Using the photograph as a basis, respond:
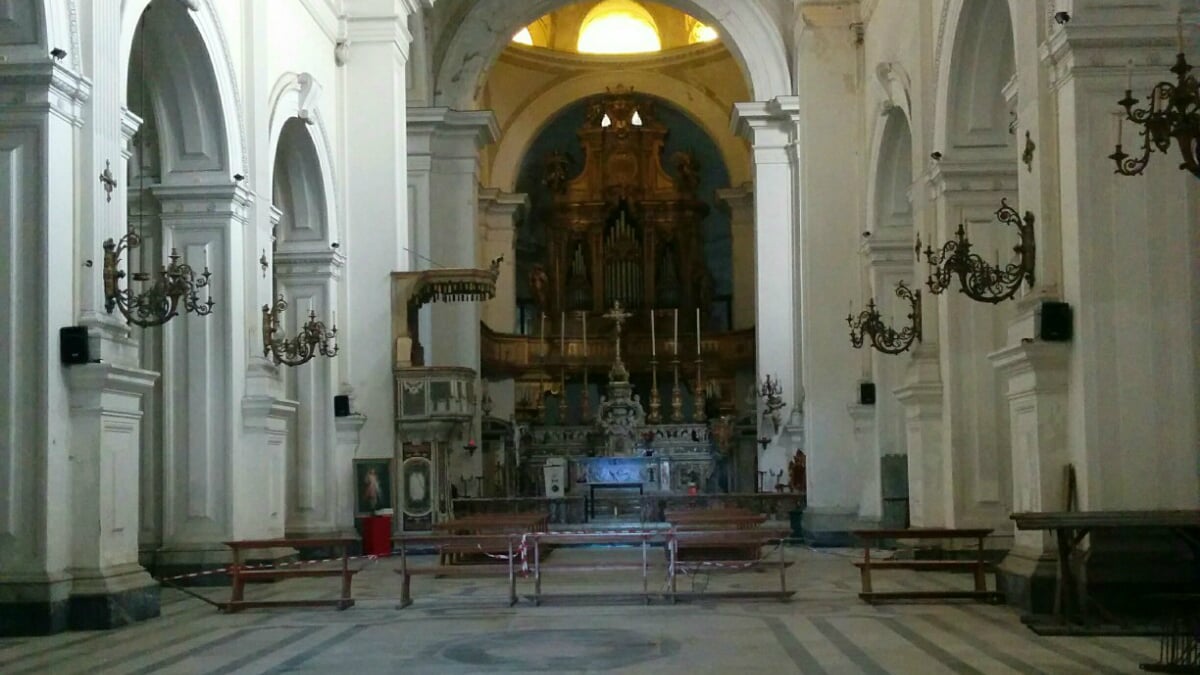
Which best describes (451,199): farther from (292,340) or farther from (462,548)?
(462,548)

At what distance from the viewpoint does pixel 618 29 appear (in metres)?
39.9

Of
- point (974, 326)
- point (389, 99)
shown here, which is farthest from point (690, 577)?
point (389, 99)

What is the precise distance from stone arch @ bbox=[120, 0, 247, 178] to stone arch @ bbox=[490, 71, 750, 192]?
21.2 m

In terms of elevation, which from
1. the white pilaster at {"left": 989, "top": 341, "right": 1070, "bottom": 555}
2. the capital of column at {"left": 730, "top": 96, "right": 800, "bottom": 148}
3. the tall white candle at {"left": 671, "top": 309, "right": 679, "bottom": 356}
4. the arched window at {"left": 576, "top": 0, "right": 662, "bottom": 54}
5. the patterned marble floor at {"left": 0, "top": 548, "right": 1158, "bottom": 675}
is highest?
the arched window at {"left": 576, "top": 0, "right": 662, "bottom": 54}

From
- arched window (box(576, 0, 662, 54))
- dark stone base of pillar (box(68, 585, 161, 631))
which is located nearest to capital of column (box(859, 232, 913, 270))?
dark stone base of pillar (box(68, 585, 161, 631))

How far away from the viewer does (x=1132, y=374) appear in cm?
1102

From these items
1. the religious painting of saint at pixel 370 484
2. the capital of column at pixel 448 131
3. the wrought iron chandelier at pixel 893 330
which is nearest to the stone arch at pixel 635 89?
the capital of column at pixel 448 131

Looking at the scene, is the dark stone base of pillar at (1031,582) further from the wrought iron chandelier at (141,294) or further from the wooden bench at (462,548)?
the wrought iron chandelier at (141,294)

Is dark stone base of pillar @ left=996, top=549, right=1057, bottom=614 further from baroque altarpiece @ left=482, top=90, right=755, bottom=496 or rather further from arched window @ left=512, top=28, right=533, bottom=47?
arched window @ left=512, top=28, right=533, bottom=47

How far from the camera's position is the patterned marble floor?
9328mm

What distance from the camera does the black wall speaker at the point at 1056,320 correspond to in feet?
37.2

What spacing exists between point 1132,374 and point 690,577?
22.6 feet

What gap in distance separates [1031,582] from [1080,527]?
198 centimetres

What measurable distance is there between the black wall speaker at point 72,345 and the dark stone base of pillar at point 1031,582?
25.5 feet
